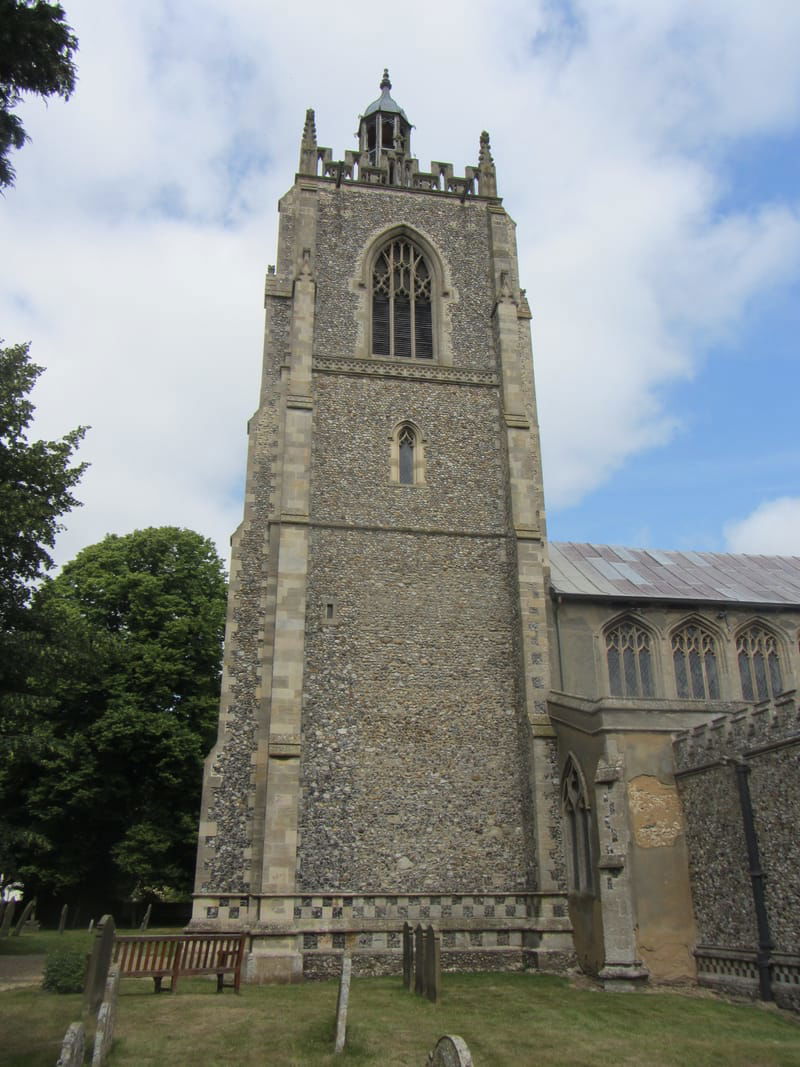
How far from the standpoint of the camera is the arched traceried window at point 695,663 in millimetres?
20234

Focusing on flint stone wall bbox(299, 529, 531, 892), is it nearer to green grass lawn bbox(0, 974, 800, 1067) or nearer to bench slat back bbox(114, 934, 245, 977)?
green grass lawn bbox(0, 974, 800, 1067)

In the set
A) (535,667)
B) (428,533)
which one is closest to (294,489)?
(428,533)

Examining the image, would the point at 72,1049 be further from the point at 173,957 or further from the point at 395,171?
the point at 395,171

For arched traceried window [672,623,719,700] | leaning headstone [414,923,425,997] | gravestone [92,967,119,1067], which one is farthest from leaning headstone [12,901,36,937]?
arched traceried window [672,623,719,700]

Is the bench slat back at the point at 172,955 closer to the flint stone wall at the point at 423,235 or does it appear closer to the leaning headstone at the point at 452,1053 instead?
the leaning headstone at the point at 452,1053

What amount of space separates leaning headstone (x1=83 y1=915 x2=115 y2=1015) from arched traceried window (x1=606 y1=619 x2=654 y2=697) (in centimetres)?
1253

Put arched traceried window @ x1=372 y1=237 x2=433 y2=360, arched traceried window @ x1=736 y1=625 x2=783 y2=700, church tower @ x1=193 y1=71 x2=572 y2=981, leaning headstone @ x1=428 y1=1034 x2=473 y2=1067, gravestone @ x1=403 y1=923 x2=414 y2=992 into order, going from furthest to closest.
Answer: arched traceried window @ x1=372 y1=237 x2=433 y2=360
arched traceried window @ x1=736 y1=625 x2=783 y2=700
church tower @ x1=193 y1=71 x2=572 y2=981
gravestone @ x1=403 y1=923 x2=414 y2=992
leaning headstone @ x1=428 y1=1034 x2=473 y2=1067

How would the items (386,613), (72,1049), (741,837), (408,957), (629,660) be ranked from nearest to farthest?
1. (72,1049)
2. (741,837)
3. (408,957)
4. (386,613)
5. (629,660)

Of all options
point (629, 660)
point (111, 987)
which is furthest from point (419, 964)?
point (629, 660)

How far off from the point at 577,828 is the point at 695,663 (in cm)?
622

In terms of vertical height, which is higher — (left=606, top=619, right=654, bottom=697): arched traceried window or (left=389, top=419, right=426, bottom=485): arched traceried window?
(left=389, top=419, right=426, bottom=485): arched traceried window

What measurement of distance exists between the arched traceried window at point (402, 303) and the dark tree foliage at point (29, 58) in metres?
13.7

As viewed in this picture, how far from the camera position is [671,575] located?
74.0ft

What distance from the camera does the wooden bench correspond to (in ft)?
38.8
